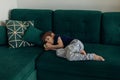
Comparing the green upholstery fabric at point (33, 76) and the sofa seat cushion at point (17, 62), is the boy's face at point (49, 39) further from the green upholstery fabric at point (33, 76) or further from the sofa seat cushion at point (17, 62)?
the green upholstery fabric at point (33, 76)

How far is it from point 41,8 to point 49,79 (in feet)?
4.44

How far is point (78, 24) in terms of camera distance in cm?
305

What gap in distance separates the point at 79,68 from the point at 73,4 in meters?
1.26

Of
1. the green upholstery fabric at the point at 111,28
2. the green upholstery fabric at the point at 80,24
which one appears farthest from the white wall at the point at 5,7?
the green upholstery fabric at the point at 111,28

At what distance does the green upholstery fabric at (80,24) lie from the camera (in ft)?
9.86

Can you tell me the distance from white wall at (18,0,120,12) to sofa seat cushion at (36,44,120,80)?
831mm

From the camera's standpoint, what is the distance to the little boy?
2504mm

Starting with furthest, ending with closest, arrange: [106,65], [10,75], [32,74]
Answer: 1. [32,74]
2. [106,65]
3. [10,75]

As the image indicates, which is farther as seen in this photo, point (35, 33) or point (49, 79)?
point (35, 33)

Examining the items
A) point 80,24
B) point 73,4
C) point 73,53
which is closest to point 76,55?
point 73,53

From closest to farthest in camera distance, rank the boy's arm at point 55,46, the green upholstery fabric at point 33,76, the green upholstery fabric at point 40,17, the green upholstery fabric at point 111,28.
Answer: the green upholstery fabric at point 33,76, the boy's arm at point 55,46, the green upholstery fabric at point 111,28, the green upholstery fabric at point 40,17

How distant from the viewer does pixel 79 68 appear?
2459 mm

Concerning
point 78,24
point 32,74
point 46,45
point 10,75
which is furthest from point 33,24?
point 10,75

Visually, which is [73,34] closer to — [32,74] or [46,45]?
[46,45]
